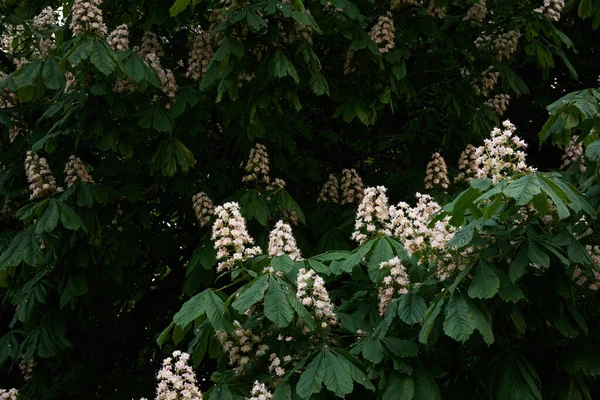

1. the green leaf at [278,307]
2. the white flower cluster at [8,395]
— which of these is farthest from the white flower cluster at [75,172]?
the green leaf at [278,307]

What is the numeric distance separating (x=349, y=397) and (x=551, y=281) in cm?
102

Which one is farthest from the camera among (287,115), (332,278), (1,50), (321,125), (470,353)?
(1,50)

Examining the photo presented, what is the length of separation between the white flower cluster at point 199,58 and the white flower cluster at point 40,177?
117 cm

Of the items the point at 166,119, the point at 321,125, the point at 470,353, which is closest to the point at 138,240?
the point at 166,119

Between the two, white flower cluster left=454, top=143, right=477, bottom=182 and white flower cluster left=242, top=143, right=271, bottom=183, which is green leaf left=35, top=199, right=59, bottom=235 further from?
white flower cluster left=454, top=143, right=477, bottom=182

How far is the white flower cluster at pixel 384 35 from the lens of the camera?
5715mm

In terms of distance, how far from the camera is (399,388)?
3.32m

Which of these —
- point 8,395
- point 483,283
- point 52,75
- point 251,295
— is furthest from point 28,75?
point 483,283

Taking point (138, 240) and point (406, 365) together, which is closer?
point (406, 365)

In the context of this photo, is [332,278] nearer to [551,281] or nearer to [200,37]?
[551,281]

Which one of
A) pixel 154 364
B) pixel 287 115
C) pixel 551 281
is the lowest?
pixel 154 364

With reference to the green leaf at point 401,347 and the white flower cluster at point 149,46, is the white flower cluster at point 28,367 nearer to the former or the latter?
the white flower cluster at point 149,46

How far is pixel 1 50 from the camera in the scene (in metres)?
7.73

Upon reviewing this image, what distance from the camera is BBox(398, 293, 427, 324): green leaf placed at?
11.1 ft
